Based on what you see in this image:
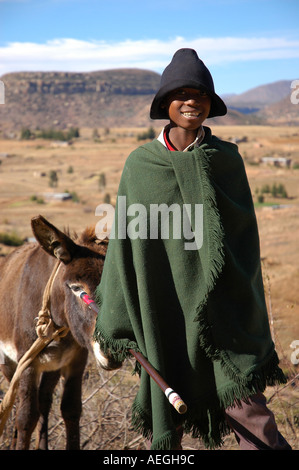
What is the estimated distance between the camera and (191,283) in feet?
8.01

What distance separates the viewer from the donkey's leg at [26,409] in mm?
3463

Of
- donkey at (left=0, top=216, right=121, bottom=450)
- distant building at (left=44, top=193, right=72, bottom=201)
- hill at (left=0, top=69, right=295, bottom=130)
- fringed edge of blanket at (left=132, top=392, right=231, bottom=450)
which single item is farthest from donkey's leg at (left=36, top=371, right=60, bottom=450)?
hill at (left=0, top=69, right=295, bottom=130)

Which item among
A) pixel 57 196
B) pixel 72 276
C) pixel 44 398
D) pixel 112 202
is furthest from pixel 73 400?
pixel 57 196

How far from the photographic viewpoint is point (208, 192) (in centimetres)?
241

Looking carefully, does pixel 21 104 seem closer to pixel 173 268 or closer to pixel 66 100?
pixel 66 100

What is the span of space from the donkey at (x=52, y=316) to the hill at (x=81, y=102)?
179 feet

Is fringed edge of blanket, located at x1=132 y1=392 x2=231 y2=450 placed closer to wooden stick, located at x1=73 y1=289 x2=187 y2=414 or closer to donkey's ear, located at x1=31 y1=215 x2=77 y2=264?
wooden stick, located at x1=73 y1=289 x2=187 y2=414

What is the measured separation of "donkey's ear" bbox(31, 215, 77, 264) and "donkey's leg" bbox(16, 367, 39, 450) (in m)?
0.77

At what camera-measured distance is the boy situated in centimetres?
242

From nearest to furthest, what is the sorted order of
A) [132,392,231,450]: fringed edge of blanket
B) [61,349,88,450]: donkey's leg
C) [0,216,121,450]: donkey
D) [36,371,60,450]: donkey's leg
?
[132,392,231,450]: fringed edge of blanket < [0,216,121,450]: donkey < [61,349,88,450]: donkey's leg < [36,371,60,450]: donkey's leg

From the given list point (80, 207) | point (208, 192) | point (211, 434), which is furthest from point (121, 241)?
point (80, 207)

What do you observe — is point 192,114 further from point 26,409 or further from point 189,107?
point 26,409

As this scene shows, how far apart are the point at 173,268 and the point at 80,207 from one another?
19140 mm

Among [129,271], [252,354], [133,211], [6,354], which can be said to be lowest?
[6,354]
